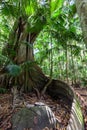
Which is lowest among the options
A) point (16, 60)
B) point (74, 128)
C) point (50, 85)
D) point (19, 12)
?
point (74, 128)

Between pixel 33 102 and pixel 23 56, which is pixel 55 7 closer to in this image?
pixel 23 56

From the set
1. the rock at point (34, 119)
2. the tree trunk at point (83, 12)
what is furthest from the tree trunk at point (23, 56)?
the tree trunk at point (83, 12)

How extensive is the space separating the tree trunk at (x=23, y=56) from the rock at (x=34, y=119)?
2172 mm

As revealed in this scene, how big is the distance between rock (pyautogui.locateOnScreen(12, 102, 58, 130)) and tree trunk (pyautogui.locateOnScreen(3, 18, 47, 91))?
217cm

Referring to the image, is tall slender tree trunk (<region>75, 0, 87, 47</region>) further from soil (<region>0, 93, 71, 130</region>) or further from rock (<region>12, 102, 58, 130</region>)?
soil (<region>0, 93, 71, 130</region>)

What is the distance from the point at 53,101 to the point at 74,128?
6.02 ft

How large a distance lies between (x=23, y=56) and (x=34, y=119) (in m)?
2.75

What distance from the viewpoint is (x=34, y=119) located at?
2.72 m

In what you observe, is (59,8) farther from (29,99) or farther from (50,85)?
(29,99)

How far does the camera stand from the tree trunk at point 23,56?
504cm

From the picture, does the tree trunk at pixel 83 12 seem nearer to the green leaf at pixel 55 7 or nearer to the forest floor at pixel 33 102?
the forest floor at pixel 33 102

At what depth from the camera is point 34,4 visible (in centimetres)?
477

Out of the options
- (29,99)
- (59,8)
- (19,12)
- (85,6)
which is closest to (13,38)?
(19,12)

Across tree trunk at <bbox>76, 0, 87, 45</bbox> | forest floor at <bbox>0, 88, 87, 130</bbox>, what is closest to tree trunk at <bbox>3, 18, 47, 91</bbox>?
forest floor at <bbox>0, 88, 87, 130</bbox>
